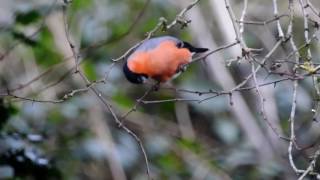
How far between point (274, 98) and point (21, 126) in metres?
1.51

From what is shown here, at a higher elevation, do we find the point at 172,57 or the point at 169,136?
the point at 172,57

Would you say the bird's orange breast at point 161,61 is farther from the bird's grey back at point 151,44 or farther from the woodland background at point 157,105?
the woodland background at point 157,105

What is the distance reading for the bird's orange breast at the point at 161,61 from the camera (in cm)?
271

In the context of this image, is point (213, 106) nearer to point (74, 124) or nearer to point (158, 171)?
point (158, 171)

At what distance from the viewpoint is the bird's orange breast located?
2711mm

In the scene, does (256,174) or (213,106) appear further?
(213,106)

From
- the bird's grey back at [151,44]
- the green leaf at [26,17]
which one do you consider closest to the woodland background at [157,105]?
the green leaf at [26,17]

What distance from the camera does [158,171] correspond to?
13.3ft

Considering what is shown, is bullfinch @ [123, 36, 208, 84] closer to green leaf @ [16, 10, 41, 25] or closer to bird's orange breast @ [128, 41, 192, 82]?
bird's orange breast @ [128, 41, 192, 82]

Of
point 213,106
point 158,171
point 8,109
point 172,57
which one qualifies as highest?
point 172,57

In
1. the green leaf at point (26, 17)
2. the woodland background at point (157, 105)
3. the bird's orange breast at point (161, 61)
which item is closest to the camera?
the bird's orange breast at point (161, 61)

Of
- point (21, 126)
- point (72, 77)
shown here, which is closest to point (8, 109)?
point (21, 126)

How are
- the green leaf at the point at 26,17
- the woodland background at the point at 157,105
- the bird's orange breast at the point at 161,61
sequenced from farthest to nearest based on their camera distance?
the woodland background at the point at 157,105, the green leaf at the point at 26,17, the bird's orange breast at the point at 161,61

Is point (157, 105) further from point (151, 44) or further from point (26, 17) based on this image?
point (151, 44)
